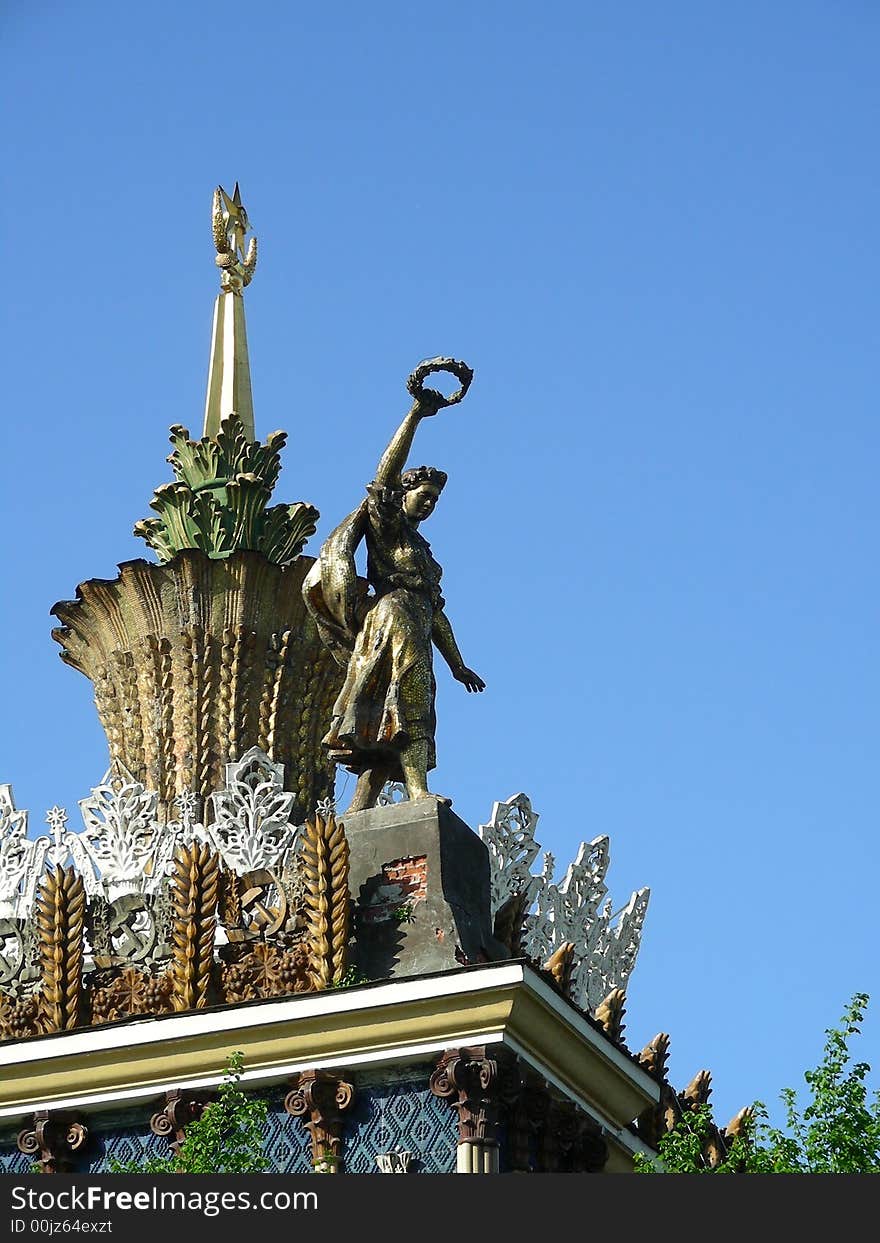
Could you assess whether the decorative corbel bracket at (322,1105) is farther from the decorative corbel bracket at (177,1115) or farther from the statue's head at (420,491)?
the statue's head at (420,491)

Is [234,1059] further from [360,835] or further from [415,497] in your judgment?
[415,497]

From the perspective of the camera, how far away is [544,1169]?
19234mm

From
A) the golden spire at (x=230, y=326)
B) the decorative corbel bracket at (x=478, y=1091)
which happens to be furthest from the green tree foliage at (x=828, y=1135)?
the golden spire at (x=230, y=326)

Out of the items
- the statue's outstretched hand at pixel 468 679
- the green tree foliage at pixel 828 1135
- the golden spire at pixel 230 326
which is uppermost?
the golden spire at pixel 230 326

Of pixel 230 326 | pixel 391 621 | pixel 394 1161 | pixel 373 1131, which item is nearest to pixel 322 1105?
pixel 373 1131

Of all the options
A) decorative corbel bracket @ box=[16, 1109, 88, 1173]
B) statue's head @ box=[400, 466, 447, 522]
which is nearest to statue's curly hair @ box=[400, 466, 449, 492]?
statue's head @ box=[400, 466, 447, 522]

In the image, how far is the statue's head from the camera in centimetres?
2158

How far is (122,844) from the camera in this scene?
22.5 metres

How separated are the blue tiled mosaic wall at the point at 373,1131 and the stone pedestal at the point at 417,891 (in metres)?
0.86

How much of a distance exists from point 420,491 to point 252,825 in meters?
3.13

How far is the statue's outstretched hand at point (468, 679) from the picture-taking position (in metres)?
21.8

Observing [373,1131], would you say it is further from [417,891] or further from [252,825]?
[252,825]

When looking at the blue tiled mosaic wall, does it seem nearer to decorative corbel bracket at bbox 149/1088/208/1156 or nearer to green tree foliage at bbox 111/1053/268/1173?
decorative corbel bracket at bbox 149/1088/208/1156

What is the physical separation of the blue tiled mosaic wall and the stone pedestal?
857 millimetres
